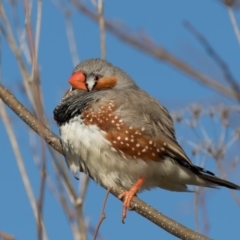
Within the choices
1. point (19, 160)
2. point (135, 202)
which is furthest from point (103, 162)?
point (19, 160)

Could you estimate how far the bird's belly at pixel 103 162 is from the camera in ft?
10.3

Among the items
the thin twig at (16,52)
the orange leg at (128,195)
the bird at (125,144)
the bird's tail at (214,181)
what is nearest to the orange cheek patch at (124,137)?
the bird at (125,144)

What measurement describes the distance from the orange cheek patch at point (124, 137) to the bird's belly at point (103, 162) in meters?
0.02

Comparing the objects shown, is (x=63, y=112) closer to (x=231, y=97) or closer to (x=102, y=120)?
(x=102, y=120)

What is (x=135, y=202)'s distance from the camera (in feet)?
9.51

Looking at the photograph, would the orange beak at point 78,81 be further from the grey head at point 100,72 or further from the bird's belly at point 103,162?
the bird's belly at point 103,162

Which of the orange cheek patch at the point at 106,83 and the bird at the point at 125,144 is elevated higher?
the orange cheek patch at the point at 106,83

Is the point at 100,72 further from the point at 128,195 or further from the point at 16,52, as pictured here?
the point at 128,195

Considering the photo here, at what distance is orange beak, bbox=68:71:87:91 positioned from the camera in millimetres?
3496

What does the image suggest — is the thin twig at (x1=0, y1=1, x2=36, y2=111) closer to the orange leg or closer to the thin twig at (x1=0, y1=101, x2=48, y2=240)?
the thin twig at (x1=0, y1=101, x2=48, y2=240)

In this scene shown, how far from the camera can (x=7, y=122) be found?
3887 millimetres

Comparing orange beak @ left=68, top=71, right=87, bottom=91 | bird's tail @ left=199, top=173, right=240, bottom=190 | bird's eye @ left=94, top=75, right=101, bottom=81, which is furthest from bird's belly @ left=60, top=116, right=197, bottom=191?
bird's eye @ left=94, top=75, right=101, bottom=81

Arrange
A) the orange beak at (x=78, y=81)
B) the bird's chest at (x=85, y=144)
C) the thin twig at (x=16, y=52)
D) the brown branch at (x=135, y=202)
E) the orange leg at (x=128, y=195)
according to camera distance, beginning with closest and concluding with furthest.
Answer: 1. the brown branch at (x=135, y=202)
2. the orange leg at (x=128, y=195)
3. the bird's chest at (x=85, y=144)
4. the orange beak at (x=78, y=81)
5. the thin twig at (x=16, y=52)

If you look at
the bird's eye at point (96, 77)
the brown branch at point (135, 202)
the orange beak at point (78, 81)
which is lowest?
the brown branch at point (135, 202)
